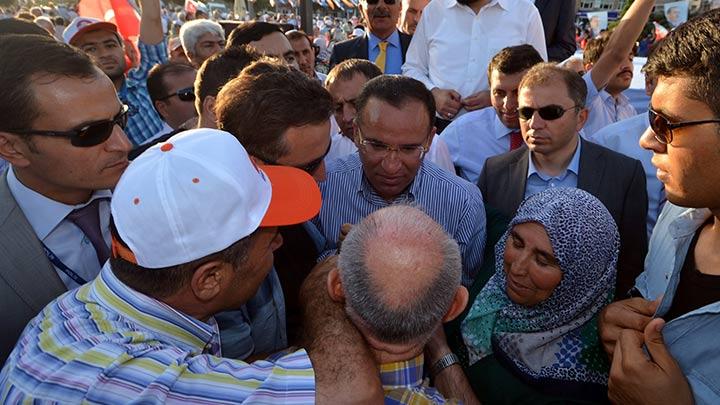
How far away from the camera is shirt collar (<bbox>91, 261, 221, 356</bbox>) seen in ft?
4.33

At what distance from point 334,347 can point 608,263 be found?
4.58 ft

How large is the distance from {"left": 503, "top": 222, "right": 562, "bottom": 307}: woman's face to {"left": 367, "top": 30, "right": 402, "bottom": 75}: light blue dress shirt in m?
3.69

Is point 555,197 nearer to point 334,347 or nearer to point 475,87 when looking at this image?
point 334,347

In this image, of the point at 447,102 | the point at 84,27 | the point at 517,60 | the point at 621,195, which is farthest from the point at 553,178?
the point at 84,27

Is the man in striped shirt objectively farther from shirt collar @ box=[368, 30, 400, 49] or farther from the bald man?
shirt collar @ box=[368, 30, 400, 49]

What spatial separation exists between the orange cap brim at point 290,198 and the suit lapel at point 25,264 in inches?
34.5

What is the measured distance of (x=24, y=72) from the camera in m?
1.82

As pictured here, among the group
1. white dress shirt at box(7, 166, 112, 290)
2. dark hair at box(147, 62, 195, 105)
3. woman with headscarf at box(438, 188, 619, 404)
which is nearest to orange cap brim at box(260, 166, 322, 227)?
white dress shirt at box(7, 166, 112, 290)

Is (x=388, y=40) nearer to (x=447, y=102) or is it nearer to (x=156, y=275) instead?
(x=447, y=102)

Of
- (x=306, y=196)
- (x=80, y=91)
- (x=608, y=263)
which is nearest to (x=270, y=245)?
(x=306, y=196)

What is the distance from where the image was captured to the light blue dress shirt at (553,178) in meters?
3.14

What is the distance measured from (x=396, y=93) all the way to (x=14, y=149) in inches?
69.1

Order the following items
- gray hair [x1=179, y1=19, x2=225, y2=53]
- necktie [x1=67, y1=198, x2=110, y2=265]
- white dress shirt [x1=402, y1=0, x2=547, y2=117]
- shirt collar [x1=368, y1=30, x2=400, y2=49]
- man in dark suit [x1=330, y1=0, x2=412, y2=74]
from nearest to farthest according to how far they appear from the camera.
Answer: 1. necktie [x1=67, y1=198, x2=110, y2=265]
2. white dress shirt [x1=402, y1=0, x2=547, y2=117]
3. man in dark suit [x1=330, y1=0, x2=412, y2=74]
4. gray hair [x1=179, y1=19, x2=225, y2=53]
5. shirt collar [x1=368, y1=30, x2=400, y2=49]

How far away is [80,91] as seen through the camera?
190 cm
